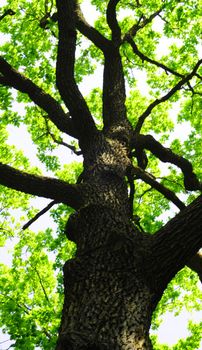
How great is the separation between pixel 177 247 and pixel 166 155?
408 centimetres

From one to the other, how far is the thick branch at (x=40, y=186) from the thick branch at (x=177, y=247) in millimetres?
1612

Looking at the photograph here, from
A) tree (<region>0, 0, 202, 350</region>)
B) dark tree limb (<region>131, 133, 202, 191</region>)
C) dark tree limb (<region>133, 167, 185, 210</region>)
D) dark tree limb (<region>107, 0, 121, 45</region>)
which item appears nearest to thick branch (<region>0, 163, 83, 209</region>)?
tree (<region>0, 0, 202, 350</region>)

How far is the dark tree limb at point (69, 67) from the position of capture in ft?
18.6

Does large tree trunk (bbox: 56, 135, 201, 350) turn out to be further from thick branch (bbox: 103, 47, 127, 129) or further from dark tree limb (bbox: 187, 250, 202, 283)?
thick branch (bbox: 103, 47, 127, 129)

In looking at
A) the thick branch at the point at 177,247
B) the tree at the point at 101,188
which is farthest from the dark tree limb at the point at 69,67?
the thick branch at the point at 177,247

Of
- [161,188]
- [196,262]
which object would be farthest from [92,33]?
[196,262]

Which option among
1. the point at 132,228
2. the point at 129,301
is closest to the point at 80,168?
the point at 132,228

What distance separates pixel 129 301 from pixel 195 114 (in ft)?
31.0

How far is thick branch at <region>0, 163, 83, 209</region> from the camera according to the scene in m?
4.58

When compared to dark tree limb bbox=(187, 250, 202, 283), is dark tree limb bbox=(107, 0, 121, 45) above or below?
above

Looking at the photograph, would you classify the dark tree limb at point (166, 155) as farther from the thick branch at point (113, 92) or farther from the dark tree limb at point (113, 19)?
the dark tree limb at point (113, 19)

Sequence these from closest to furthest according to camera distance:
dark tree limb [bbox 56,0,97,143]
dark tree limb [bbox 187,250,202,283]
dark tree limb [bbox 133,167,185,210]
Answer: dark tree limb [bbox 56,0,97,143] → dark tree limb [bbox 187,250,202,283] → dark tree limb [bbox 133,167,185,210]

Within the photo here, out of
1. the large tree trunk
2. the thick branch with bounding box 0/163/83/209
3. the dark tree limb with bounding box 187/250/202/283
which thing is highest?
the thick branch with bounding box 0/163/83/209

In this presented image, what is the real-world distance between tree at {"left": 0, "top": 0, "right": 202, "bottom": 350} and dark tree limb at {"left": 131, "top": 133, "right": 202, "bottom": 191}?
0.02m
